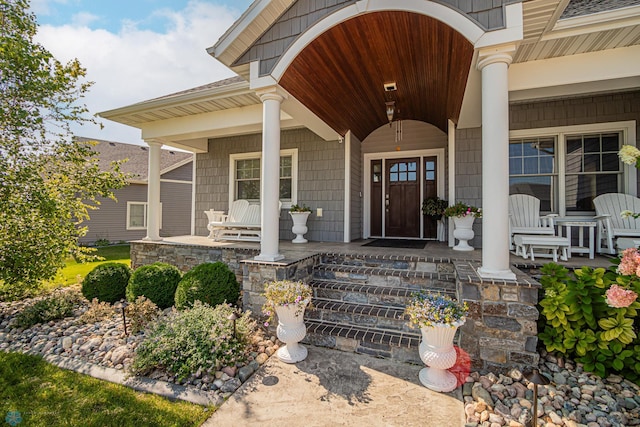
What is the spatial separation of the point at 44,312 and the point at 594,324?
617cm

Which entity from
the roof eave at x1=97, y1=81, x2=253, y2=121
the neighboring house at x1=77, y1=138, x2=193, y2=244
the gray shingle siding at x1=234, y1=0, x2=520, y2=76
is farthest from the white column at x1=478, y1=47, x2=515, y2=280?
the neighboring house at x1=77, y1=138, x2=193, y2=244

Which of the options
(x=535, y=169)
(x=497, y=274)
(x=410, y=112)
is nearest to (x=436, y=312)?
(x=497, y=274)

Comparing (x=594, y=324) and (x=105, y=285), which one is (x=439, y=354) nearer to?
(x=594, y=324)

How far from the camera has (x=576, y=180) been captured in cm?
485

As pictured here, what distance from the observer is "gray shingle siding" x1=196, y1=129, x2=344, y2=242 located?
639 centimetres

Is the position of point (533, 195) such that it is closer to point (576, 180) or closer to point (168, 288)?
point (576, 180)

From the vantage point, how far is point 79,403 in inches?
88.7

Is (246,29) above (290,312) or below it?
above

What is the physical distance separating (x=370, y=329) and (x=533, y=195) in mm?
3980

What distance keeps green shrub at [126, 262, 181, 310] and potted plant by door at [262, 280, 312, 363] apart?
6.79 feet

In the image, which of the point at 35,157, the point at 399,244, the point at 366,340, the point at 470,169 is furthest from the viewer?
the point at 399,244

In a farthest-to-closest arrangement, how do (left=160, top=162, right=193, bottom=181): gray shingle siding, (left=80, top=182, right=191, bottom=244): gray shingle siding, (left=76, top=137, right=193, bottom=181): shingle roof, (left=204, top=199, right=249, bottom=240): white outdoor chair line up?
(left=160, top=162, right=193, bottom=181): gray shingle siding < (left=76, top=137, right=193, bottom=181): shingle roof < (left=80, top=182, right=191, bottom=244): gray shingle siding < (left=204, top=199, right=249, bottom=240): white outdoor chair

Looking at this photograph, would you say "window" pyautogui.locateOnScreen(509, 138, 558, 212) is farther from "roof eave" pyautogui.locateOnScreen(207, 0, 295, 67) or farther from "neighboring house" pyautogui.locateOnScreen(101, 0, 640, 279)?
"roof eave" pyautogui.locateOnScreen(207, 0, 295, 67)

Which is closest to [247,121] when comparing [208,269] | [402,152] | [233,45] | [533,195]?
[233,45]
